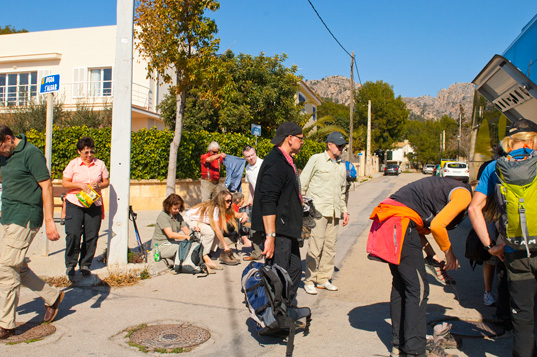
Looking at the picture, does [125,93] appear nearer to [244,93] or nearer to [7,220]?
[7,220]

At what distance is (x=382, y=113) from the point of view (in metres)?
60.7

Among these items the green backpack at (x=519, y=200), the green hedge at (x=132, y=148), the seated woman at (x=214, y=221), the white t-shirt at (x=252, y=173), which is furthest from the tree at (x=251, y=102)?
the green backpack at (x=519, y=200)

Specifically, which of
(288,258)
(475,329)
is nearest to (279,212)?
(288,258)

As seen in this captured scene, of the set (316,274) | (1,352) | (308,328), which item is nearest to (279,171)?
(308,328)

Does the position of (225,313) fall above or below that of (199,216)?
below

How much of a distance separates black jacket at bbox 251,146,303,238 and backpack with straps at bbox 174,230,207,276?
8.61ft

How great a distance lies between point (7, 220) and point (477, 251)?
15.4ft

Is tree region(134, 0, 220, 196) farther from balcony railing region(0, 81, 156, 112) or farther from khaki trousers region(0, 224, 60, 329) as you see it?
balcony railing region(0, 81, 156, 112)

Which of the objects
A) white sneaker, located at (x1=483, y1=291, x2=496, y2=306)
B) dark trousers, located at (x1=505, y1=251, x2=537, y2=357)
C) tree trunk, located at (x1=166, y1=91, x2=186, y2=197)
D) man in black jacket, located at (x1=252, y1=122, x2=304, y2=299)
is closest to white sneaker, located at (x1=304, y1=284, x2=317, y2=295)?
man in black jacket, located at (x1=252, y1=122, x2=304, y2=299)

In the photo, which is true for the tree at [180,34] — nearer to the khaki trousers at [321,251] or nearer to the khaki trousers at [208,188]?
the khaki trousers at [208,188]

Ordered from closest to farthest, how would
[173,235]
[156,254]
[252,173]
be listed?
1. [156,254]
2. [173,235]
3. [252,173]

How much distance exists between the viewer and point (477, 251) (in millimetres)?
4977

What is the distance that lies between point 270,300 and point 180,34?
25.3ft

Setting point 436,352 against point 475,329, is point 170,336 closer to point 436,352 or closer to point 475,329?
point 436,352
